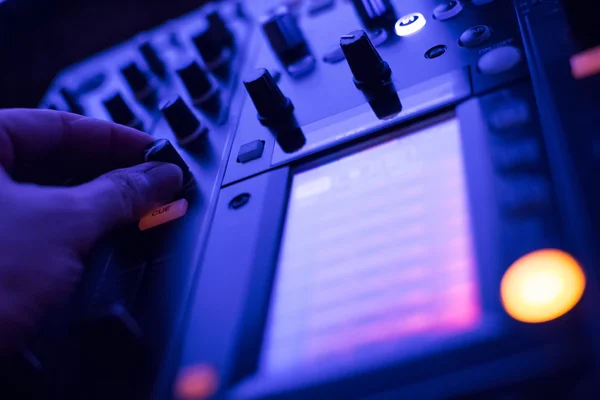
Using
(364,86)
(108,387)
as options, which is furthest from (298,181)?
(108,387)

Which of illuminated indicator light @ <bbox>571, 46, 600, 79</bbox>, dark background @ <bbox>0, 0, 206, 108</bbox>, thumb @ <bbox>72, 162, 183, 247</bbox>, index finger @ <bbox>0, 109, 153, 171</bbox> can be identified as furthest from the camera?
dark background @ <bbox>0, 0, 206, 108</bbox>

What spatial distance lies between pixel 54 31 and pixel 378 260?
1002 mm

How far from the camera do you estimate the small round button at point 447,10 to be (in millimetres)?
701

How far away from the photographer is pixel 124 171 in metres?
0.67

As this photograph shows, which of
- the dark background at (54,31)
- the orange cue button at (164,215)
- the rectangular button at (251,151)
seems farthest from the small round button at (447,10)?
the dark background at (54,31)

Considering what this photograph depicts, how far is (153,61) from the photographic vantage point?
103 centimetres

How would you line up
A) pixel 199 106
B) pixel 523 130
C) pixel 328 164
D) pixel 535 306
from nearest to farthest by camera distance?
pixel 535 306
pixel 523 130
pixel 328 164
pixel 199 106

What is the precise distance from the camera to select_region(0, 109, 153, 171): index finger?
2.42 ft

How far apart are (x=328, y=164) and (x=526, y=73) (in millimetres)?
198

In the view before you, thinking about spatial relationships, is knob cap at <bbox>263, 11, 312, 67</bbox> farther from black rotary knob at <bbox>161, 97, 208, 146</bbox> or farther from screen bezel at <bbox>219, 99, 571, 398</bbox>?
screen bezel at <bbox>219, 99, 571, 398</bbox>

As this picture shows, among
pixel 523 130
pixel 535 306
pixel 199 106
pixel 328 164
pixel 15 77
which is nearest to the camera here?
pixel 535 306

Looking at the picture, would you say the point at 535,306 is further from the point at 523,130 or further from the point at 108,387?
the point at 108,387

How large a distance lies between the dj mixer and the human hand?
3cm

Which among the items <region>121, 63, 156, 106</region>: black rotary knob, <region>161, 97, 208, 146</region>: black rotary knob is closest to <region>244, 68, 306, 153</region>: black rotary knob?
<region>161, 97, 208, 146</region>: black rotary knob
